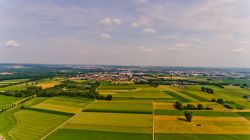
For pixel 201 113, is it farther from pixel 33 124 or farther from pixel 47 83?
pixel 47 83

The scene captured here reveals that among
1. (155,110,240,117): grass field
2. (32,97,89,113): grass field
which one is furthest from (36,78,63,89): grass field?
(155,110,240,117): grass field

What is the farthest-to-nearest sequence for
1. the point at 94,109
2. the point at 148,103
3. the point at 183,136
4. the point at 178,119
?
the point at 148,103, the point at 94,109, the point at 178,119, the point at 183,136

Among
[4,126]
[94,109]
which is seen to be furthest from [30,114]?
[94,109]

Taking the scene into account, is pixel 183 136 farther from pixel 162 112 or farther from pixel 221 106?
pixel 221 106

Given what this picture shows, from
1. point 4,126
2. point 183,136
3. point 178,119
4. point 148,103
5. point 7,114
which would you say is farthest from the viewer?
point 148,103

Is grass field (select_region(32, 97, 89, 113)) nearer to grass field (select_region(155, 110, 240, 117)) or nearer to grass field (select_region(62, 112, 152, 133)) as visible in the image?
grass field (select_region(62, 112, 152, 133))
